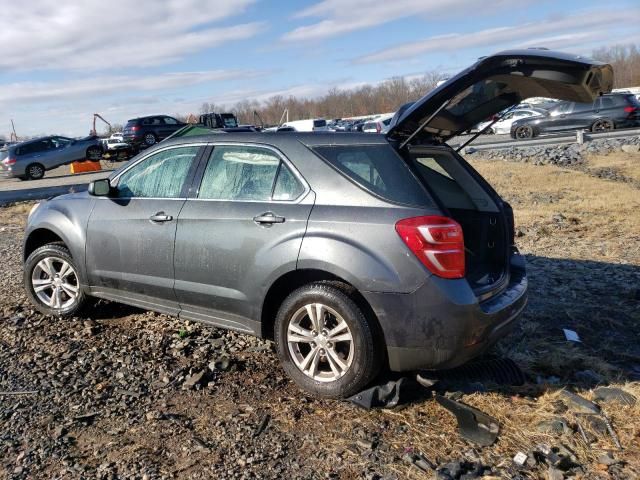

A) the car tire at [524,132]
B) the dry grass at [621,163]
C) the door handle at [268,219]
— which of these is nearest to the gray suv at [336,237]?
the door handle at [268,219]

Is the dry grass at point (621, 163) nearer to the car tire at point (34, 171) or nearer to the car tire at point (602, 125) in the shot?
the car tire at point (602, 125)

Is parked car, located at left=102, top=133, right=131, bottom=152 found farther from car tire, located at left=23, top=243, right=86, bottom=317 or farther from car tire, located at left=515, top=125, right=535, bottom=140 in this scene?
car tire, located at left=23, top=243, right=86, bottom=317

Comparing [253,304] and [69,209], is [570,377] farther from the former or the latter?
[69,209]

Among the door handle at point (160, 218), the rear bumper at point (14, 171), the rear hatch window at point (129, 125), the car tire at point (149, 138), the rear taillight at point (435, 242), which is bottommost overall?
the rear bumper at point (14, 171)

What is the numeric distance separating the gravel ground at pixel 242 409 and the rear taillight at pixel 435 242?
91 centimetres

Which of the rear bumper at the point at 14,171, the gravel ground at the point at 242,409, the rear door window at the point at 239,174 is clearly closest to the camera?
the gravel ground at the point at 242,409

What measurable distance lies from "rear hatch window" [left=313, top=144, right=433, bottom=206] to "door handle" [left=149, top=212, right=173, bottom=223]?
1.33m

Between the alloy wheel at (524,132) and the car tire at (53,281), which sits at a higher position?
the car tire at (53,281)

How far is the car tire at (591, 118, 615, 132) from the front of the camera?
83.8 ft

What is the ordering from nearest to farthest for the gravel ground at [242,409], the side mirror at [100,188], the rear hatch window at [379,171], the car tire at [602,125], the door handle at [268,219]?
the gravel ground at [242,409] < the rear hatch window at [379,171] < the door handle at [268,219] < the side mirror at [100,188] < the car tire at [602,125]

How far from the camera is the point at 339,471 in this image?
3182mm

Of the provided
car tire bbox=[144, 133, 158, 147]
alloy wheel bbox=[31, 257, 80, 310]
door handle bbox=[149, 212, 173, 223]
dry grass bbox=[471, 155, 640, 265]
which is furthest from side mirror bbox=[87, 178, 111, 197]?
car tire bbox=[144, 133, 158, 147]

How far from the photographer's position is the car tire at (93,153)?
2939 centimetres

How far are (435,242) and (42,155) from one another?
27371 mm
